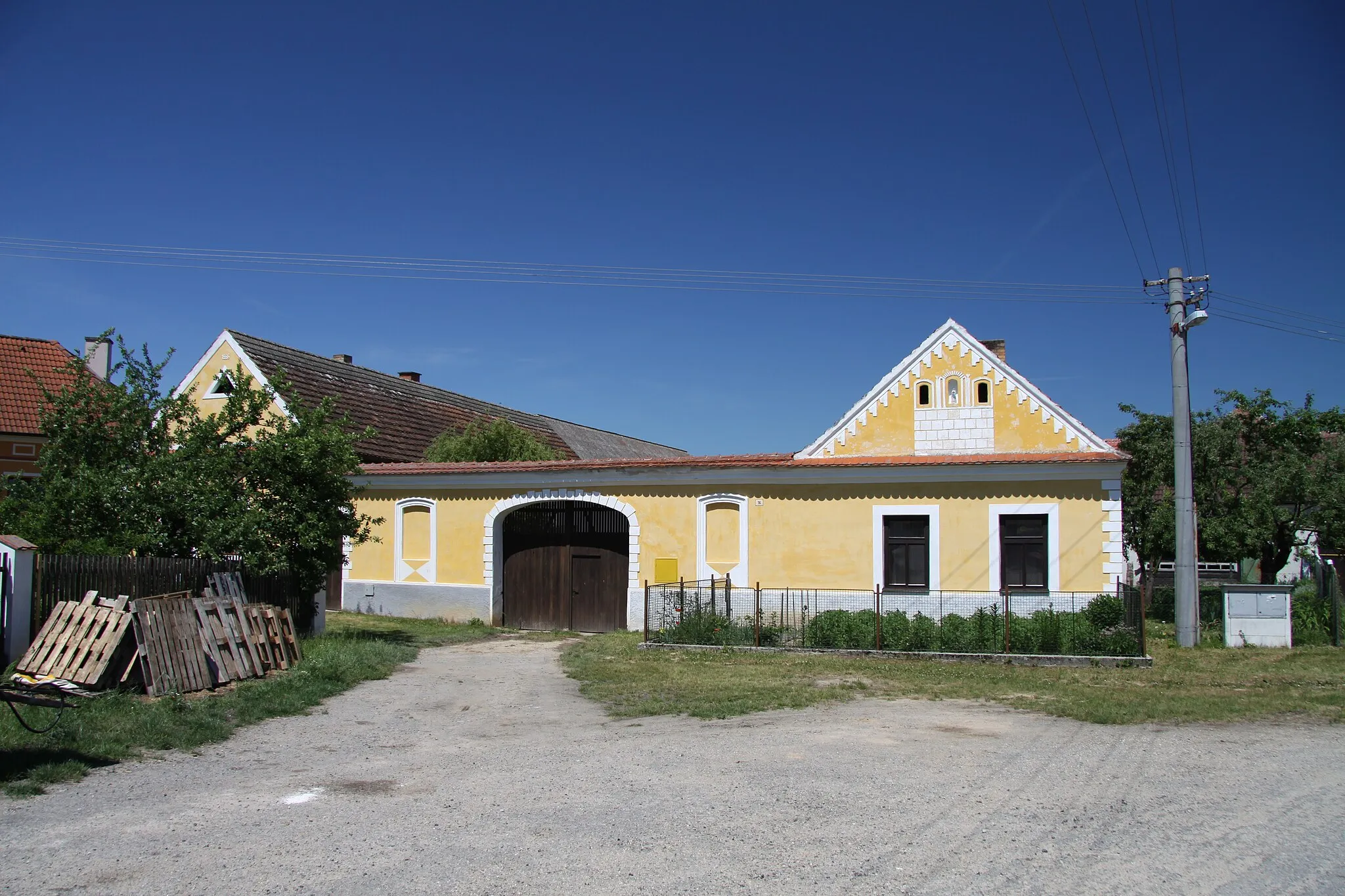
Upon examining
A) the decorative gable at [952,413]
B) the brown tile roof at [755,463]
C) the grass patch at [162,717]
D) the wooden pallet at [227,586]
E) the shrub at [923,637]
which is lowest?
the grass patch at [162,717]

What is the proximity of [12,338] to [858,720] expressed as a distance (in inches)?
1303

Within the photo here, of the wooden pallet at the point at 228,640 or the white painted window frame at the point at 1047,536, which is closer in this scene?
the wooden pallet at the point at 228,640

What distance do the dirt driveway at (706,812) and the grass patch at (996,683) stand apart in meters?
0.96

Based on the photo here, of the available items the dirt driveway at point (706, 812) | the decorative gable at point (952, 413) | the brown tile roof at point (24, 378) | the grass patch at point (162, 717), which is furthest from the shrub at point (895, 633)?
the brown tile roof at point (24, 378)

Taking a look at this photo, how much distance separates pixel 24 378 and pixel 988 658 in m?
30.7

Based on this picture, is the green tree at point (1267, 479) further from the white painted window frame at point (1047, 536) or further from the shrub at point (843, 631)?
the shrub at point (843, 631)

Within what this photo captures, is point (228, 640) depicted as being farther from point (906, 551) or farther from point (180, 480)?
point (906, 551)

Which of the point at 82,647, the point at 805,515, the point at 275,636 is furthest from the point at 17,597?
the point at 805,515

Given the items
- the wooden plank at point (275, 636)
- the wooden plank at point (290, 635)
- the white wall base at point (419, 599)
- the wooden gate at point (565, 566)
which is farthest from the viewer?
the white wall base at point (419, 599)

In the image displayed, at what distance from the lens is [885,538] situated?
61.8 ft

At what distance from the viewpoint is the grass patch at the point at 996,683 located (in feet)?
37.2

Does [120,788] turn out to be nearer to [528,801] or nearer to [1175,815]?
[528,801]

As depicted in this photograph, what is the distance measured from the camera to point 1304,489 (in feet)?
71.5

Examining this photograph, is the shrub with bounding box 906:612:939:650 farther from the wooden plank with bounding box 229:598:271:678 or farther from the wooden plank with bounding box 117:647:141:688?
the wooden plank with bounding box 117:647:141:688
